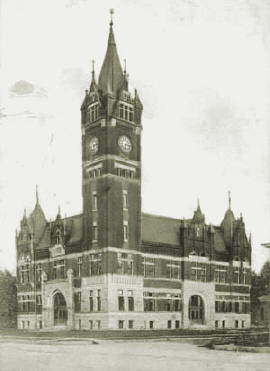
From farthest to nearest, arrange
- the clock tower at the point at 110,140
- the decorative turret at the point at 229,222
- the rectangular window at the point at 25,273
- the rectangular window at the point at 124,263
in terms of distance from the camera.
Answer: the rectangular window at the point at 124,263 → the rectangular window at the point at 25,273 → the clock tower at the point at 110,140 → the decorative turret at the point at 229,222

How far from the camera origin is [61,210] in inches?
455

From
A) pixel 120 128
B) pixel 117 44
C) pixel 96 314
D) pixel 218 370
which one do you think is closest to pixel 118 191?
pixel 120 128

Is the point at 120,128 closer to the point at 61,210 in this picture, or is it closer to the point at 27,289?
the point at 61,210

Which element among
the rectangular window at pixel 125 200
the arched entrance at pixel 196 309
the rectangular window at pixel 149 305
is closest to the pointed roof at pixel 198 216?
the arched entrance at pixel 196 309

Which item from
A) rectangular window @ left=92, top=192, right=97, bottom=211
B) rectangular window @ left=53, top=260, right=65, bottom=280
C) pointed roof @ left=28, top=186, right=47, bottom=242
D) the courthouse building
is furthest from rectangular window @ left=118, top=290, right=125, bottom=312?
pointed roof @ left=28, top=186, right=47, bottom=242

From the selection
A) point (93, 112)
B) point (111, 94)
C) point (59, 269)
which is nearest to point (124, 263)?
point (59, 269)

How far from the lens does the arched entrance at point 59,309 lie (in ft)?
38.9

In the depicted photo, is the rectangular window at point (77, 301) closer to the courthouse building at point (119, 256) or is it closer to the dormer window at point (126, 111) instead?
the courthouse building at point (119, 256)

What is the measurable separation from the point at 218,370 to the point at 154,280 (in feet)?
13.2

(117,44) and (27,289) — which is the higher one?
(117,44)

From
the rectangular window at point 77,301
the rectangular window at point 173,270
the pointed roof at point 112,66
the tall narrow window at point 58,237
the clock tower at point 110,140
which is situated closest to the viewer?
the pointed roof at point 112,66

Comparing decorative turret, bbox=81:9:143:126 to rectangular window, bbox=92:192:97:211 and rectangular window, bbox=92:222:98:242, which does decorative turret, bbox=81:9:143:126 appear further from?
rectangular window, bbox=92:222:98:242

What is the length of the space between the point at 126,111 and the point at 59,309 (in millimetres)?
3613

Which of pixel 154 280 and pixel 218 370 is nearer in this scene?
pixel 218 370
